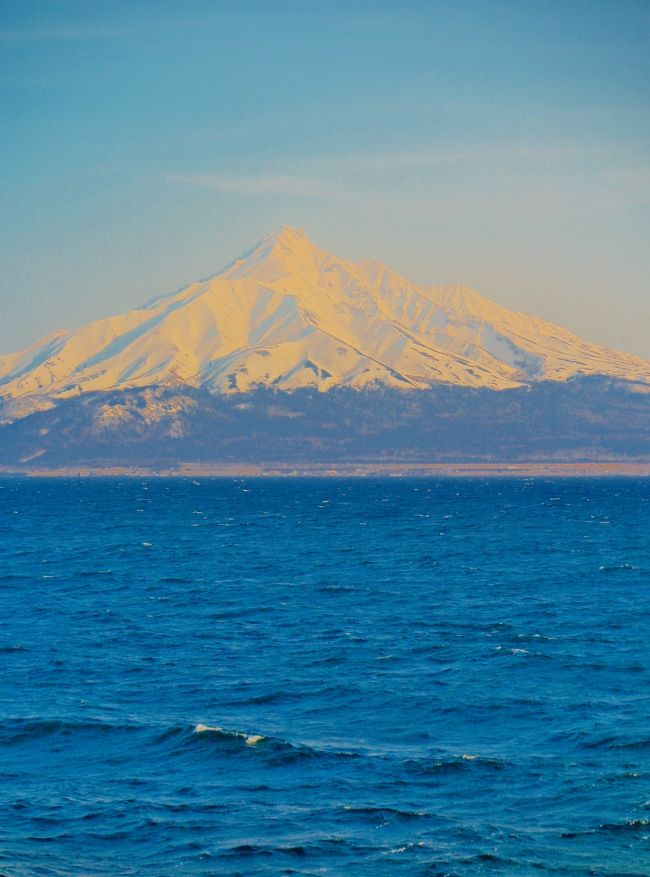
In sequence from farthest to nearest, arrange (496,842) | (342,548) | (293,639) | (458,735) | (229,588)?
1. (342,548)
2. (229,588)
3. (293,639)
4. (458,735)
5. (496,842)

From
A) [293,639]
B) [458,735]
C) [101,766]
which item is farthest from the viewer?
A: [293,639]

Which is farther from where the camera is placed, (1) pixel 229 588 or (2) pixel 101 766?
(1) pixel 229 588

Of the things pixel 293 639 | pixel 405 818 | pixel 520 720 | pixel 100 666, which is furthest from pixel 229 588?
pixel 405 818

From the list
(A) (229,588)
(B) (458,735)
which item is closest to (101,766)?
(B) (458,735)

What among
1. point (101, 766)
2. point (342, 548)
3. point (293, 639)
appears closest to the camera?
point (101, 766)

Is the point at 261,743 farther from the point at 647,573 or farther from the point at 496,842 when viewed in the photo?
the point at 647,573

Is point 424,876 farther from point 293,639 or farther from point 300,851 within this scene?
point 293,639
